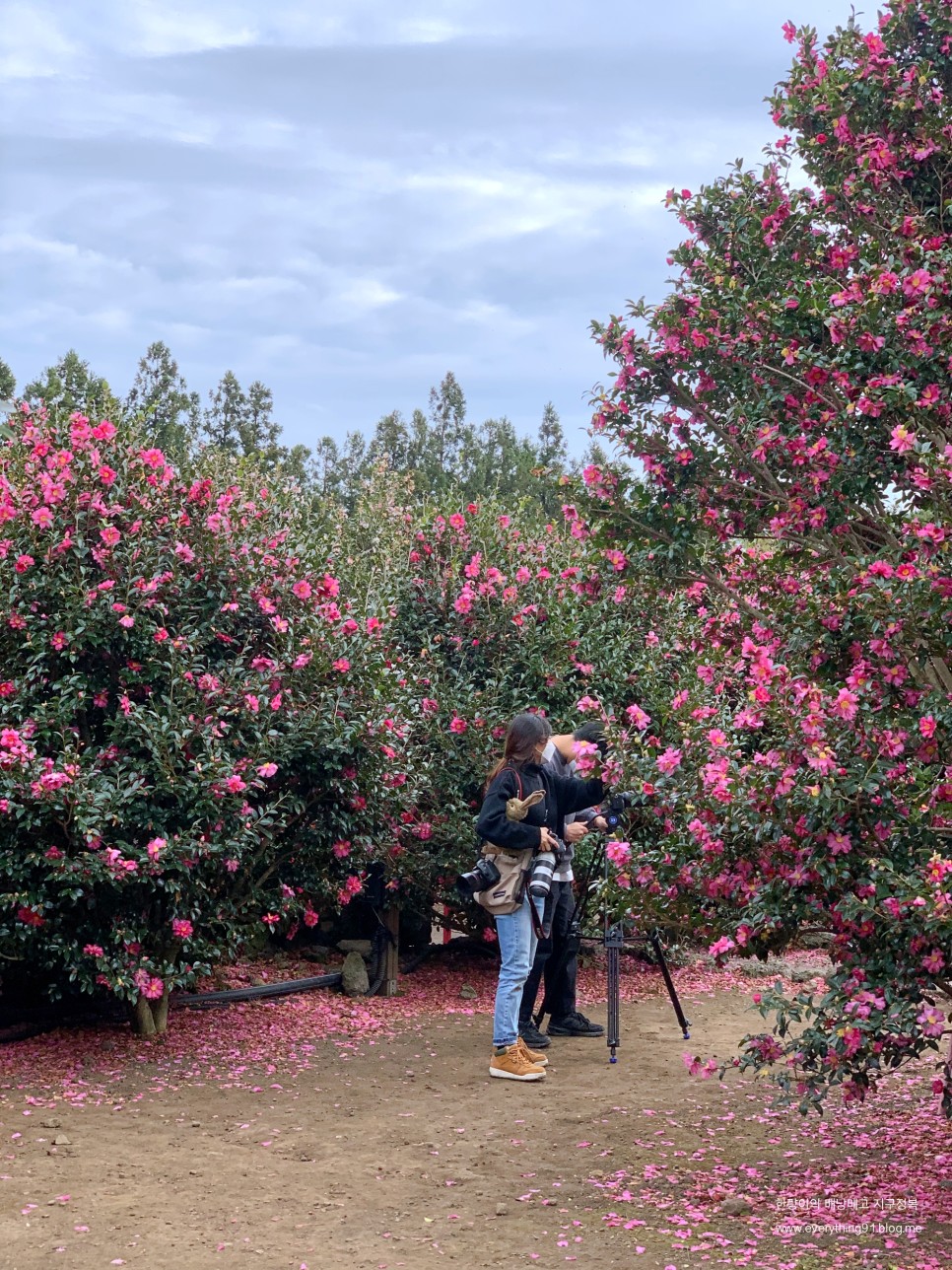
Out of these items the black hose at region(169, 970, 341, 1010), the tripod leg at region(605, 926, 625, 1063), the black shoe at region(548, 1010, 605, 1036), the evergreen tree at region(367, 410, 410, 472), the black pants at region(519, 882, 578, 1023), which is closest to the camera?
the tripod leg at region(605, 926, 625, 1063)

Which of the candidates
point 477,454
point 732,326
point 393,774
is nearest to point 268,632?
point 393,774

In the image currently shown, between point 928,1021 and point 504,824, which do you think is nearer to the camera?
point 928,1021

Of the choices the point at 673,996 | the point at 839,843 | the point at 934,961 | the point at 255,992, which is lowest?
the point at 255,992

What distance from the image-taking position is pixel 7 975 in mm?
7301

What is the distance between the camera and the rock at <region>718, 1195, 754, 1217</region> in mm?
4336

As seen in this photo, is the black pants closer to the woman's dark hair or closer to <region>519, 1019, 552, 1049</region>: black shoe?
<region>519, 1019, 552, 1049</region>: black shoe

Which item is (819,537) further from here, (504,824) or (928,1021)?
(928,1021)

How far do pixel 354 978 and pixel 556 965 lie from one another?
1.95 metres

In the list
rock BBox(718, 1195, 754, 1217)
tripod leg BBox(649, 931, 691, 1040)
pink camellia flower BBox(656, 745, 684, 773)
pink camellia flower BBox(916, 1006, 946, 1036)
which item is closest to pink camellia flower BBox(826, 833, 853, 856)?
pink camellia flower BBox(916, 1006, 946, 1036)

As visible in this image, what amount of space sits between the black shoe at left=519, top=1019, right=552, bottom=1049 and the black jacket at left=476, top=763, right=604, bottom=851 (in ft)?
4.22

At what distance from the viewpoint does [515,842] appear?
6.29 meters

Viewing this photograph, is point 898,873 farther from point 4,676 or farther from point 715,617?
point 4,676

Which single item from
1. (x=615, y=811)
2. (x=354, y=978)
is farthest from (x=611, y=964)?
(x=354, y=978)

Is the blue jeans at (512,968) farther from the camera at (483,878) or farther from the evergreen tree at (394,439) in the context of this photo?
the evergreen tree at (394,439)
